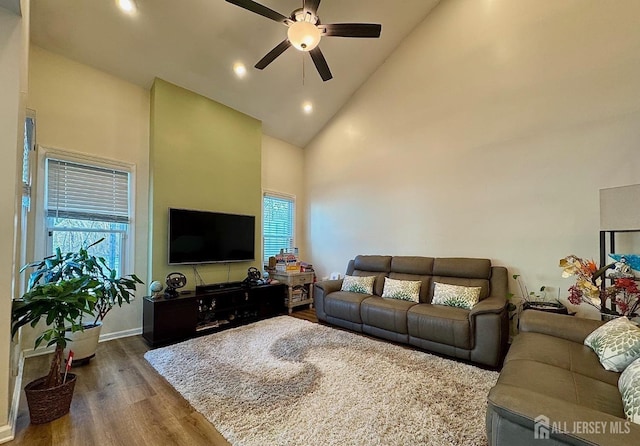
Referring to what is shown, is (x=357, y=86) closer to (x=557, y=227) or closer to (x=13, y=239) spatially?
(x=557, y=227)

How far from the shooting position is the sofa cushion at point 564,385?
132 centimetres

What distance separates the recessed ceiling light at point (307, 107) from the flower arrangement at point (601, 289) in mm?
4218

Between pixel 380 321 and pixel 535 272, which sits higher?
pixel 535 272

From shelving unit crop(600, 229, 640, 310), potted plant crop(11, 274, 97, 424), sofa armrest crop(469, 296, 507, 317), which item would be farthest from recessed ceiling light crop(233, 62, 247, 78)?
shelving unit crop(600, 229, 640, 310)

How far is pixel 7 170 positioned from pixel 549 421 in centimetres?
312

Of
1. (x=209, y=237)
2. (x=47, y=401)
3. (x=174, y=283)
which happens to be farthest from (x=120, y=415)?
(x=209, y=237)

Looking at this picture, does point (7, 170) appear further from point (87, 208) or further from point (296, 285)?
point (296, 285)

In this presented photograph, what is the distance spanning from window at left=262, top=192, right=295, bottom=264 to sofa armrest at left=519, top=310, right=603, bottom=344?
4.07m

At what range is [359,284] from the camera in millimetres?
4023

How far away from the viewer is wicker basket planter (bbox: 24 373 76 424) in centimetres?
187

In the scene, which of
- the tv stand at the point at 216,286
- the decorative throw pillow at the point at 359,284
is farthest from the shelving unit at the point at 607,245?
the tv stand at the point at 216,286

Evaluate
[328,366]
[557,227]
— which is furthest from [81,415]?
[557,227]

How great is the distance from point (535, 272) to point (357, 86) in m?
3.92

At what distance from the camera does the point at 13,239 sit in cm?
180
